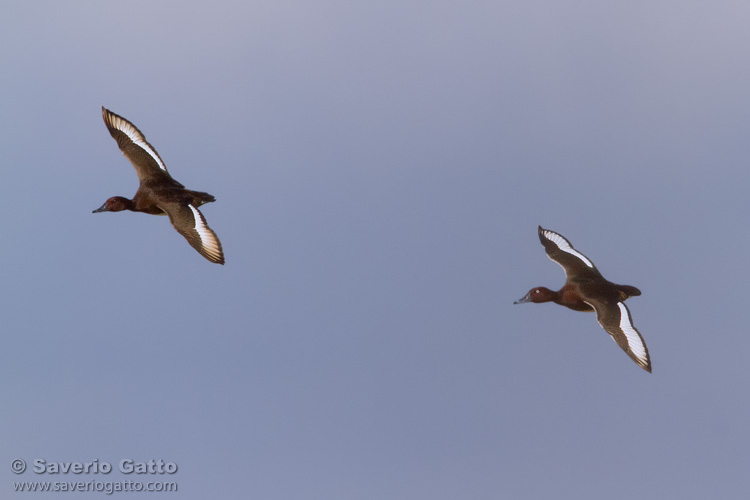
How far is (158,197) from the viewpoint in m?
21.0

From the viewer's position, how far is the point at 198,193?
20.7m

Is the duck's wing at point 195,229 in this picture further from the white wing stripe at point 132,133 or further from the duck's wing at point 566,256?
the duck's wing at point 566,256

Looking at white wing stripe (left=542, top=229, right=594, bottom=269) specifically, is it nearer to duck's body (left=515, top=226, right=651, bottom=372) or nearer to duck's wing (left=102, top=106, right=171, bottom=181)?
duck's body (left=515, top=226, right=651, bottom=372)

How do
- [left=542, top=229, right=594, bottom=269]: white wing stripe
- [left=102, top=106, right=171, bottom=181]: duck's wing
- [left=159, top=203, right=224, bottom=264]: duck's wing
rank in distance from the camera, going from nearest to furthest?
[left=159, top=203, right=224, bottom=264]: duck's wing, [left=102, top=106, right=171, bottom=181]: duck's wing, [left=542, top=229, right=594, bottom=269]: white wing stripe

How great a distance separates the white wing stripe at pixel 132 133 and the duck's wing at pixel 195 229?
5.74 ft

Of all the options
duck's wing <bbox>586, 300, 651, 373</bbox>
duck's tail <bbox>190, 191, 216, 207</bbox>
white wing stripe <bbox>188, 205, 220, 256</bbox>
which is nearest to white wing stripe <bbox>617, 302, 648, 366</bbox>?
duck's wing <bbox>586, 300, 651, 373</bbox>

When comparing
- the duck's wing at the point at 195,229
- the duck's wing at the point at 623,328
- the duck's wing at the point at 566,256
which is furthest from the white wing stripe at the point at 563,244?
the duck's wing at the point at 195,229

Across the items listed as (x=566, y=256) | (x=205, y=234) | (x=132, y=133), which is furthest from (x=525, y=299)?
(x=132, y=133)

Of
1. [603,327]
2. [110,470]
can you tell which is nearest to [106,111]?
[110,470]

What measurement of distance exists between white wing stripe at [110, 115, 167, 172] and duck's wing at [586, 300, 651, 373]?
35.8 ft

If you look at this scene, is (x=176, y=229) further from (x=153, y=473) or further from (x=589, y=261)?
(x=589, y=261)

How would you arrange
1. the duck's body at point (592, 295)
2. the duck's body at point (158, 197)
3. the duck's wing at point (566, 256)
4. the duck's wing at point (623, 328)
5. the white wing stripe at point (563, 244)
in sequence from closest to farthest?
the duck's body at point (158, 197) → the duck's wing at point (623, 328) → the duck's body at point (592, 295) → the duck's wing at point (566, 256) → the white wing stripe at point (563, 244)

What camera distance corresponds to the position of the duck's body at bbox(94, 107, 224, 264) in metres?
19.7

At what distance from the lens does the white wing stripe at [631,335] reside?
20016mm
